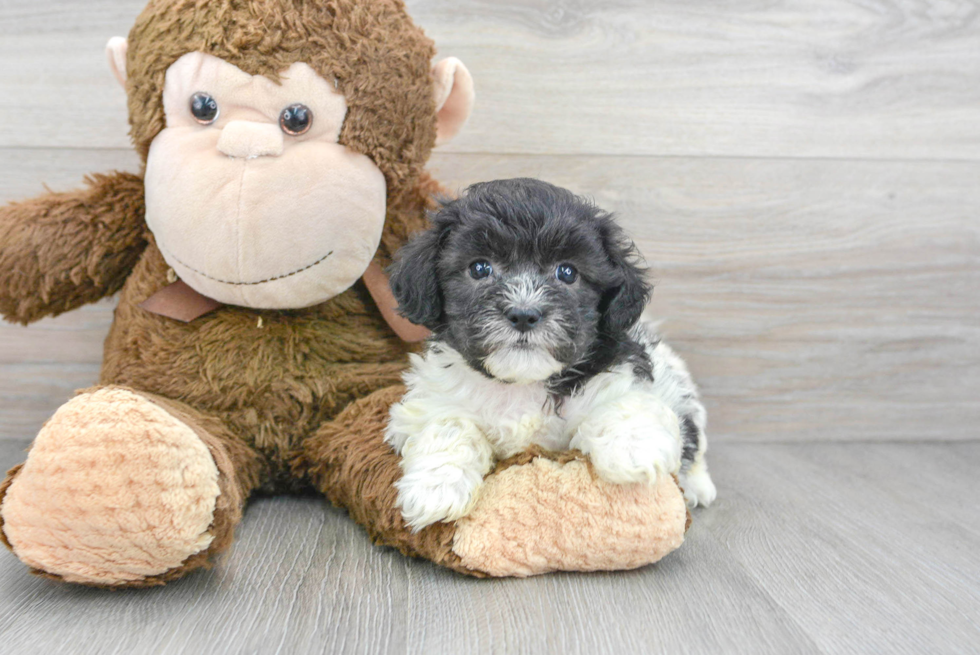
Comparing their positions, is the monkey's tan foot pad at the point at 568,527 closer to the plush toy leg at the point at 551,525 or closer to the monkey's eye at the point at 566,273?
the plush toy leg at the point at 551,525

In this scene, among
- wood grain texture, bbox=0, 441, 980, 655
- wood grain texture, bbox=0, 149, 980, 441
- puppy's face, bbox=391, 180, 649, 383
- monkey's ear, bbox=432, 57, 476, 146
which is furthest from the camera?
wood grain texture, bbox=0, 149, 980, 441

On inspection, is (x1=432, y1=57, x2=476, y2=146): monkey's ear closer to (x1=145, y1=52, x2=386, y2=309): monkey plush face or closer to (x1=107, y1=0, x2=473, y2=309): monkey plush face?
(x1=107, y1=0, x2=473, y2=309): monkey plush face

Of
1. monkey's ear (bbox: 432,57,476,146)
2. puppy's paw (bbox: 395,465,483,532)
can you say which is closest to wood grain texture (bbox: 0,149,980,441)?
monkey's ear (bbox: 432,57,476,146)

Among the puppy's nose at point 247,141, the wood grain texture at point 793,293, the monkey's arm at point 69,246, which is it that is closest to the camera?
the puppy's nose at point 247,141

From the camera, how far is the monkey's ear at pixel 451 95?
161 cm

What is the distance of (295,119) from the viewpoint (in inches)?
56.4

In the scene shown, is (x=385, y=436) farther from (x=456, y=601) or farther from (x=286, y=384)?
(x=456, y=601)

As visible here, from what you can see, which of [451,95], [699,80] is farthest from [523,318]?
[699,80]

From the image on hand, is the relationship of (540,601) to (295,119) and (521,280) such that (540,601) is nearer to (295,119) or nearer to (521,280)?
(521,280)

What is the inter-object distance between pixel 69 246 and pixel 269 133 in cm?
50

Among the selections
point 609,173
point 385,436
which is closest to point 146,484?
point 385,436

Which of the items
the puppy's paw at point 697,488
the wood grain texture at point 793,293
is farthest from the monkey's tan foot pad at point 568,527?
the wood grain texture at point 793,293

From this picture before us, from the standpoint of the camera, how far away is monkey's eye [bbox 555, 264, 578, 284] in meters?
1.25

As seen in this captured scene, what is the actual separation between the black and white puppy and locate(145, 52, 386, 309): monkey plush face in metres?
0.19
